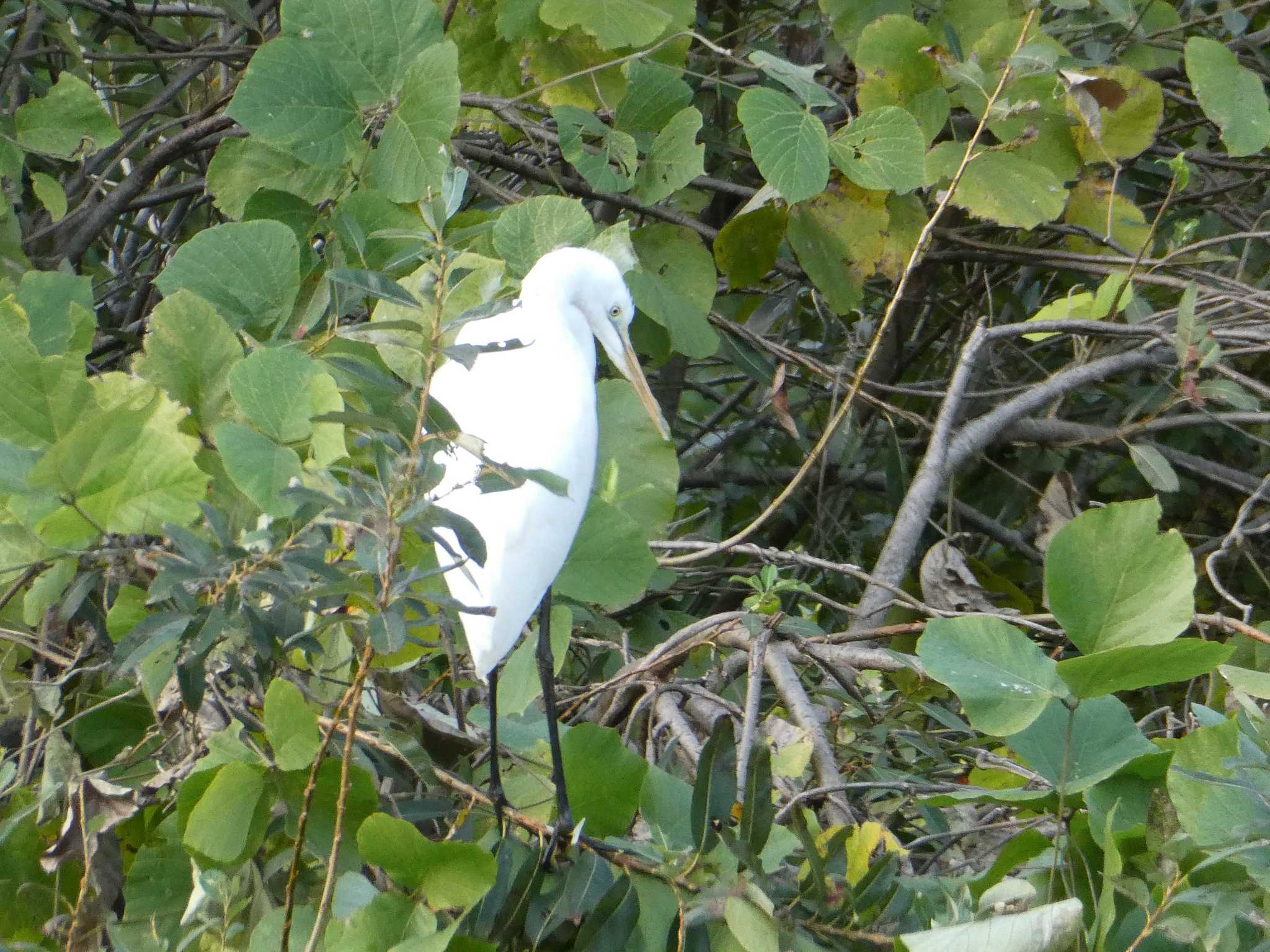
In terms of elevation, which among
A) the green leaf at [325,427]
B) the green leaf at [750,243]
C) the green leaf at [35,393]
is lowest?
the green leaf at [750,243]

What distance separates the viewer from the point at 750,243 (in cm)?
160

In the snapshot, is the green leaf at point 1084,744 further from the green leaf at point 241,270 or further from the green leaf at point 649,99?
the green leaf at point 649,99

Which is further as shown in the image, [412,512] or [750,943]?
[750,943]

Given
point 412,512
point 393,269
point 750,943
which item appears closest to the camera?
point 412,512

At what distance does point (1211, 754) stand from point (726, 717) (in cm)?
28

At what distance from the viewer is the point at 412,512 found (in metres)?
0.56

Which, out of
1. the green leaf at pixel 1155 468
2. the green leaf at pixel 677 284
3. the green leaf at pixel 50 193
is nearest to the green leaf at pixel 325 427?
the green leaf at pixel 677 284

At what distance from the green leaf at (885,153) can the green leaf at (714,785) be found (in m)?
0.77

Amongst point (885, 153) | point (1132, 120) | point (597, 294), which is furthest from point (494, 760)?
point (1132, 120)

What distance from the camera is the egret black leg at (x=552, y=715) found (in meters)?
0.89

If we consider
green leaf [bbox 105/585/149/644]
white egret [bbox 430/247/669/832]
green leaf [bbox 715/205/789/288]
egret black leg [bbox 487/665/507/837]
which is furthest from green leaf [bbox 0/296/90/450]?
green leaf [bbox 715/205/789/288]

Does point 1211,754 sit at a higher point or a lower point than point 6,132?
lower

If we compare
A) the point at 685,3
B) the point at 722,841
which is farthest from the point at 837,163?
the point at 722,841

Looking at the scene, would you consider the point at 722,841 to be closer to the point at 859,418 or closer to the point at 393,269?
the point at 393,269
